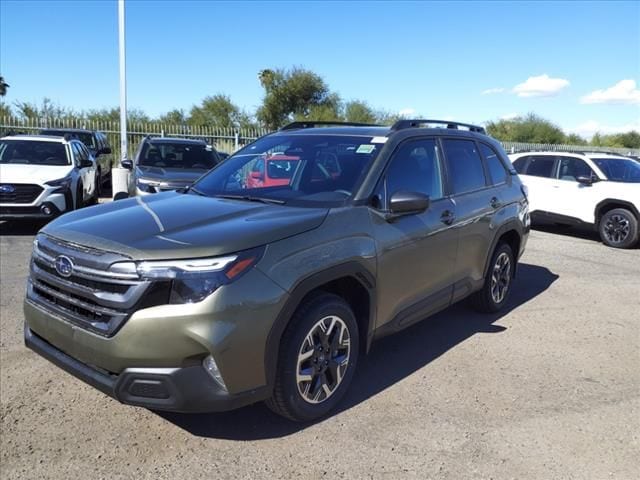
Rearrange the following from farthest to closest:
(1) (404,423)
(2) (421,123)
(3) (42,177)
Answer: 1. (3) (42,177)
2. (2) (421,123)
3. (1) (404,423)

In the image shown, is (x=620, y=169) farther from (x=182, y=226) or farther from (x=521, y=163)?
(x=182, y=226)

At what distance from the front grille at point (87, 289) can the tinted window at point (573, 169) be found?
10.2 metres

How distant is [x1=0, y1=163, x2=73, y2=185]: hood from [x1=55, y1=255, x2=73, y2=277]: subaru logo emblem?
22.3 ft

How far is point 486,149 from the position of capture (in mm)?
5512

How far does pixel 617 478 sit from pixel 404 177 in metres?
2.29

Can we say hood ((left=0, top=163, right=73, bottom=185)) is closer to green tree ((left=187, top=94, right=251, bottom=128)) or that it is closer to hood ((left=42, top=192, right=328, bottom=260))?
hood ((left=42, top=192, right=328, bottom=260))

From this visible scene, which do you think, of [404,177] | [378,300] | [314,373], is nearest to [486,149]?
[404,177]

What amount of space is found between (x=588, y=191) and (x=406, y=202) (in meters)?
8.41

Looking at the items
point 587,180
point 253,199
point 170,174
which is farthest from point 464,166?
point 587,180

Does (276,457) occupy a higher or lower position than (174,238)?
lower

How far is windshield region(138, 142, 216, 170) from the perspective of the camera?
1070cm

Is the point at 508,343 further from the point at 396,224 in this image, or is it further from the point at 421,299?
the point at 396,224

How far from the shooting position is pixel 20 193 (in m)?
8.92

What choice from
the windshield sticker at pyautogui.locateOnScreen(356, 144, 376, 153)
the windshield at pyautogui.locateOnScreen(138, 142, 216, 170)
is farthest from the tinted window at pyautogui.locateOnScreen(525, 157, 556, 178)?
the windshield sticker at pyautogui.locateOnScreen(356, 144, 376, 153)
